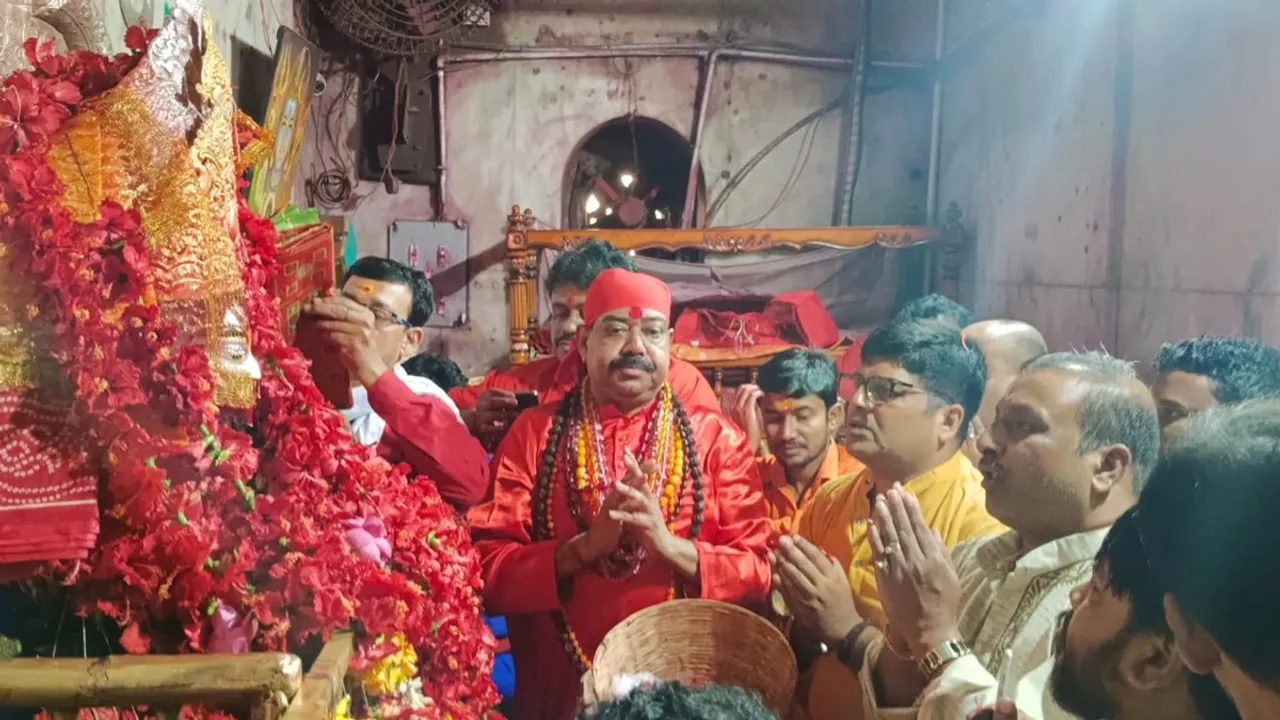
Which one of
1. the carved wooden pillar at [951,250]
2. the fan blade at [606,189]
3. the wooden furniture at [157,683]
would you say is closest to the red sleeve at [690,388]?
the wooden furniture at [157,683]

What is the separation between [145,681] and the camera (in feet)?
3.38

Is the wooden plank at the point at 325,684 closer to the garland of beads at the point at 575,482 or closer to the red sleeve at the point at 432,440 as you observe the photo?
the red sleeve at the point at 432,440

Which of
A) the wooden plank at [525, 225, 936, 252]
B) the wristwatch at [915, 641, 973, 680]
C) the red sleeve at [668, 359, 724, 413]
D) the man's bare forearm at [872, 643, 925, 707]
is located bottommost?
the man's bare forearm at [872, 643, 925, 707]

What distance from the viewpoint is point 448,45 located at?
579cm

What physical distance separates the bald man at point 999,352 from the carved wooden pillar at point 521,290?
273cm

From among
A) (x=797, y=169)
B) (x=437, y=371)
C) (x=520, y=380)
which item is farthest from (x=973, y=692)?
(x=797, y=169)

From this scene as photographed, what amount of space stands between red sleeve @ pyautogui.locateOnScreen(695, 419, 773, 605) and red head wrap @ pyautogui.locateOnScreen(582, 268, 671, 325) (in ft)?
1.18

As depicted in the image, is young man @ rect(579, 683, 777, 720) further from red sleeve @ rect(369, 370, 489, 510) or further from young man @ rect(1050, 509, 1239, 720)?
red sleeve @ rect(369, 370, 489, 510)

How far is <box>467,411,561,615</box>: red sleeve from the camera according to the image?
78.4 inches

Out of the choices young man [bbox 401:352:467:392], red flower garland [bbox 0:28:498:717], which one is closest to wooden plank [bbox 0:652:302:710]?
red flower garland [bbox 0:28:498:717]

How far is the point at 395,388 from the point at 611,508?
54 cm

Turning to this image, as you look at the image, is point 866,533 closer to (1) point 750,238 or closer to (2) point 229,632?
(2) point 229,632

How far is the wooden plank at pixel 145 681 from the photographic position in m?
1.01

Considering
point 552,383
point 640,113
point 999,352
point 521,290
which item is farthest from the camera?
point 640,113
